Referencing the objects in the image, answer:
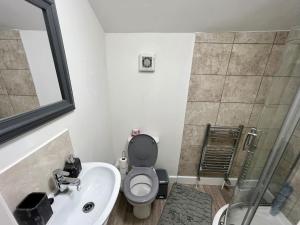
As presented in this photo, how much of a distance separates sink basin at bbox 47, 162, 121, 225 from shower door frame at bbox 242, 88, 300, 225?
1.01 meters

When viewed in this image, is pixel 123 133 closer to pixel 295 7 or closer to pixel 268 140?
pixel 268 140

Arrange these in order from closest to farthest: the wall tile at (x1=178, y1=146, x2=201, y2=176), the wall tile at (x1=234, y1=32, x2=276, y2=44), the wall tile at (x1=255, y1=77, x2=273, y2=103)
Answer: the wall tile at (x1=234, y1=32, x2=276, y2=44) < the wall tile at (x1=255, y1=77, x2=273, y2=103) < the wall tile at (x1=178, y1=146, x2=201, y2=176)

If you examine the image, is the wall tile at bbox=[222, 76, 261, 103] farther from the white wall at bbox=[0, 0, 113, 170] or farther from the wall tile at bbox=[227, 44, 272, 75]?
the white wall at bbox=[0, 0, 113, 170]

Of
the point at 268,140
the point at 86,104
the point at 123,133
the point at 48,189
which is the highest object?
the point at 86,104

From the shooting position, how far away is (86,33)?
3.77ft

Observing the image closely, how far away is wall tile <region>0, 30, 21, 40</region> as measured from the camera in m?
0.62

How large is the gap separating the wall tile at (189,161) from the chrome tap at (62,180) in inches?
51.7

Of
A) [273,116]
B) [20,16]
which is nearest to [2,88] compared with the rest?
[20,16]

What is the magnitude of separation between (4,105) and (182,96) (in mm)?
1399

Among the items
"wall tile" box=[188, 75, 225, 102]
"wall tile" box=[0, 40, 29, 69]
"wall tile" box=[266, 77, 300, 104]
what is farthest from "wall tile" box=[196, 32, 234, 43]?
"wall tile" box=[0, 40, 29, 69]

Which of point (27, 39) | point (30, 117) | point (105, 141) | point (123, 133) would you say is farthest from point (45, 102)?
point (123, 133)

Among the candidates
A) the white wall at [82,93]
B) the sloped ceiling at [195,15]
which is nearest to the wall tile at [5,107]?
the white wall at [82,93]

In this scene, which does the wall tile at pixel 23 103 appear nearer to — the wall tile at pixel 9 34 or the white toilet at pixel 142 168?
the wall tile at pixel 9 34

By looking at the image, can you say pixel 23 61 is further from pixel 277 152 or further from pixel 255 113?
pixel 255 113
